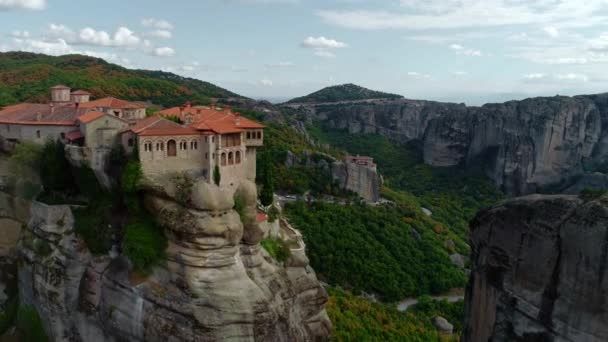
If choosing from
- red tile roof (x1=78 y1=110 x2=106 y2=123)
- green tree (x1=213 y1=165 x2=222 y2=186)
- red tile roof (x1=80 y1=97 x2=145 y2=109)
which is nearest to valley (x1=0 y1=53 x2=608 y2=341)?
green tree (x1=213 y1=165 x2=222 y2=186)

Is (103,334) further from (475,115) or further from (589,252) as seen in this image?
(475,115)

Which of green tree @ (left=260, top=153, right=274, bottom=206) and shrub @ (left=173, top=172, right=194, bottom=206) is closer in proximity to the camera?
shrub @ (left=173, top=172, right=194, bottom=206)

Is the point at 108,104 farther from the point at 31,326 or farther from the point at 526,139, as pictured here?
the point at 526,139

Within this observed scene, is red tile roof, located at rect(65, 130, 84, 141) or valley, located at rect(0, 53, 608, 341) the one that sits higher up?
red tile roof, located at rect(65, 130, 84, 141)

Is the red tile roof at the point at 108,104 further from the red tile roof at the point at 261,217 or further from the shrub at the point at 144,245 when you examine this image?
the red tile roof at the point at 261,217

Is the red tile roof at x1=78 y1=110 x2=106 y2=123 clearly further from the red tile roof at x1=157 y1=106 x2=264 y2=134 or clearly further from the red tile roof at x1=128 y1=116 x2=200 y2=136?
the red tile roof at x1=157 y1=106 x2=264 y2=134

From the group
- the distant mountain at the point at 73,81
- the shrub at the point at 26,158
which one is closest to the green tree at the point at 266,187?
the shrub at the point at 26,158

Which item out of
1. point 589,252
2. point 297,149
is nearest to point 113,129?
point 589,252

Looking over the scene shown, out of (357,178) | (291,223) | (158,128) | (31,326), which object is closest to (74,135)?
(158,128)
